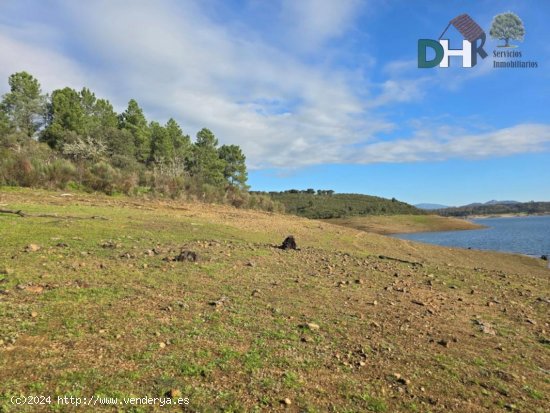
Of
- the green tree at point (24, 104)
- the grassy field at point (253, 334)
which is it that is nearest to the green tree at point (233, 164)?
the green tree at point (24, 104)

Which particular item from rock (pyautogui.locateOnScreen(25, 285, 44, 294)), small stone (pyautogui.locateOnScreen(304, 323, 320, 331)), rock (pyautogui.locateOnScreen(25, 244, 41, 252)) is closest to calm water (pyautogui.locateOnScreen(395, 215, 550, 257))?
small stone (pyautogui.locateOnScreen(304, 323, 320, 331))

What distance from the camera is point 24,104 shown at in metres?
38.0

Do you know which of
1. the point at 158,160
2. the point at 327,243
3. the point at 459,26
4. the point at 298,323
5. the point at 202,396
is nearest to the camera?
the point at 202,396

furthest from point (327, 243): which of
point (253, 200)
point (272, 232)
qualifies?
point (253, 200)

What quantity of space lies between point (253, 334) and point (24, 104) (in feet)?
145

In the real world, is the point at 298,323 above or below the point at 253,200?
below

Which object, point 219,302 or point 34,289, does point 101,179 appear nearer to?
point 34,289

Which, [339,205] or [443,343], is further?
[339,205]

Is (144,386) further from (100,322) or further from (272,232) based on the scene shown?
(272,232)

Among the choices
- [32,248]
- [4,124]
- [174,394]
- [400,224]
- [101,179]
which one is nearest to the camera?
[174,394]

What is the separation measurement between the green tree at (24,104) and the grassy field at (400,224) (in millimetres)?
46867

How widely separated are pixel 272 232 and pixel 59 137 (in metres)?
29.9

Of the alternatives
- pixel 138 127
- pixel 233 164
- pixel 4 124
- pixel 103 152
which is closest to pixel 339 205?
pixel 233 164

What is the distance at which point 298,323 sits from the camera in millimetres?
5355
